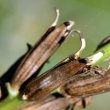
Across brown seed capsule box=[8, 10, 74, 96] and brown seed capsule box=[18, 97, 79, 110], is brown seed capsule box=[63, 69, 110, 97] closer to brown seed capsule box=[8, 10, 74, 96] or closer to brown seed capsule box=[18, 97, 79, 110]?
brown seed capsule box=[18, 97, 79, 110]

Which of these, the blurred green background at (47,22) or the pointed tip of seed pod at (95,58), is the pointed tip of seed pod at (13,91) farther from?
the blurred green background at (47,22)

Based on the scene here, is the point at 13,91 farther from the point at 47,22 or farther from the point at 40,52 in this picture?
the point at 47,22

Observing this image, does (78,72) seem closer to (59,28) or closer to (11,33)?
(59,28)

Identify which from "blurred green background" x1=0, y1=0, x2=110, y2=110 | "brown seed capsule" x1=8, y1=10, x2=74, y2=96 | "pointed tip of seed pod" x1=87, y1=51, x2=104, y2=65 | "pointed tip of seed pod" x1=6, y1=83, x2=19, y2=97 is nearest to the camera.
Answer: "pointed tip of seed pod" x1=87, y1=51, x2=104, y2=65

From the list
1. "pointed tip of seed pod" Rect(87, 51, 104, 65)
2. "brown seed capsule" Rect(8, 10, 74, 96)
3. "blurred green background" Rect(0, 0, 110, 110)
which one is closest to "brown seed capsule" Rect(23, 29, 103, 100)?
"pointed tip of seed pod" Rect(87, 51, 104, 65)

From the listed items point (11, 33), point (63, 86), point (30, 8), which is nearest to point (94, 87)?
point (63, 86)

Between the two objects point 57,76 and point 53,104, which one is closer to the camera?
point 57,76

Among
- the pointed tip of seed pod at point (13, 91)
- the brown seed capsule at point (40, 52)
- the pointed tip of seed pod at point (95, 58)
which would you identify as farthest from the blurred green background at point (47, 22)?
Answer: the pointed tip of seed pod at point (95, 58)

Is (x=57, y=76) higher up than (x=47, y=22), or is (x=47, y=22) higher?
(x=47, y=22)

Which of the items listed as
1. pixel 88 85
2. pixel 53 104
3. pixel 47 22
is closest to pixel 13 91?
pixel 53 104
